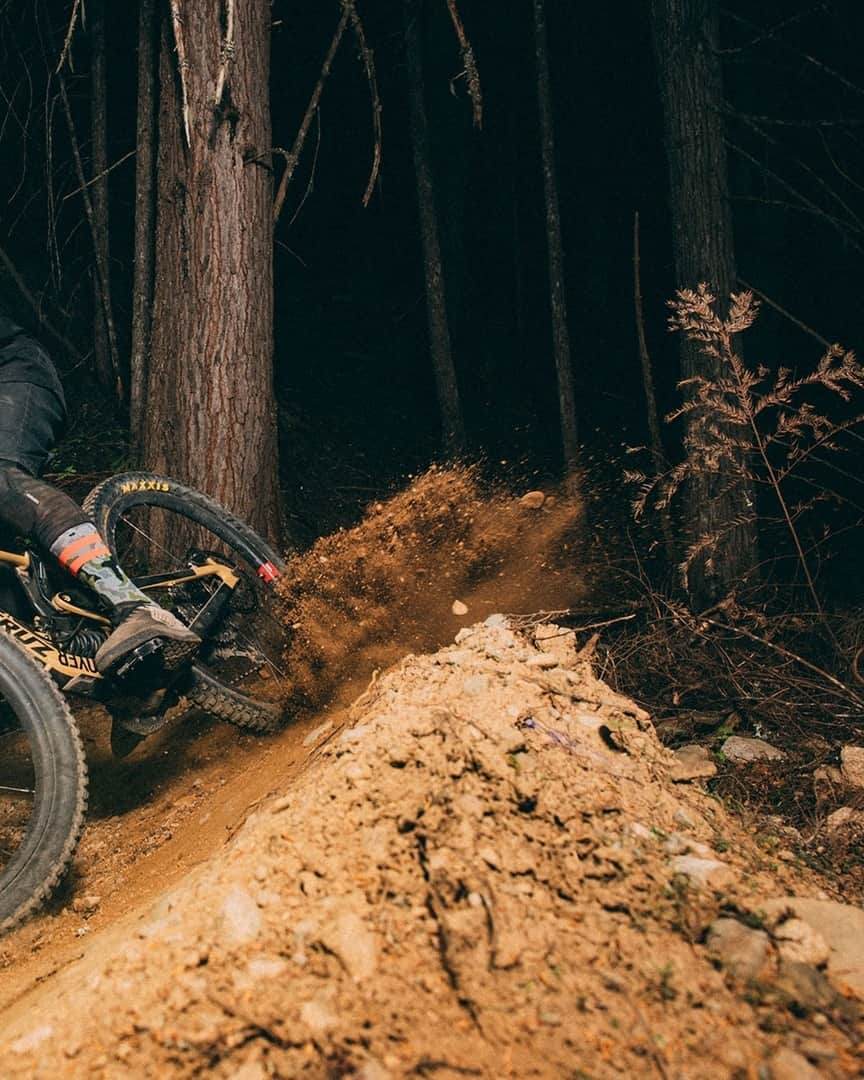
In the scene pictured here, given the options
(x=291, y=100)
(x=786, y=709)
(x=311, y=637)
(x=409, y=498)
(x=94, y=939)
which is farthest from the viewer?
(x=291, y=100)

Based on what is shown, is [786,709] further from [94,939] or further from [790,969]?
[94,939]

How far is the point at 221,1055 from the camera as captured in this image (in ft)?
4.46

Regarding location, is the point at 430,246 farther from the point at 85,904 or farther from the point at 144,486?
the point at 85,904

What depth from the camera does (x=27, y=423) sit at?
3432mm

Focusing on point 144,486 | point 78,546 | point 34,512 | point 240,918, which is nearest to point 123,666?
point 78,546

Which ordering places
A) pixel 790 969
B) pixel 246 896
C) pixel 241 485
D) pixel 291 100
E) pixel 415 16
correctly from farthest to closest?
pixel 291 100 < pixel 415 16 < pixel 241 485 < pixel 246 896 < pixel 790 969

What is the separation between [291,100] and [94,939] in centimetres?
793

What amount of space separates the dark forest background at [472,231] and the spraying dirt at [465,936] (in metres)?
4.78

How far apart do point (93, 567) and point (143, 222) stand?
10.1ft

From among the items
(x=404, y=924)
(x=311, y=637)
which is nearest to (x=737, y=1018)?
(x=404, y=924)

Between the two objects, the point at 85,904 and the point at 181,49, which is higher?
the point at 181,49

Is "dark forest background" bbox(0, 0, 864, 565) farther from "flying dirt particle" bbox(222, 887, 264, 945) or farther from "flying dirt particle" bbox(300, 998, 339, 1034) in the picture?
"flying dirt particle" bbox(300, 998, 339, 1034)

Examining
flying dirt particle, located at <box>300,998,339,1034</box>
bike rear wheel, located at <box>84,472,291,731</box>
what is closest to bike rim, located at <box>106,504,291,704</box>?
bike rear wheel, located at <box>84,472,291,731</box>

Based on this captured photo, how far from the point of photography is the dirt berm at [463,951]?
4.45 ft
